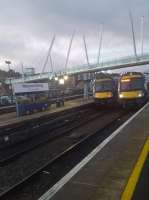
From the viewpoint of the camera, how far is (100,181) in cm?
741

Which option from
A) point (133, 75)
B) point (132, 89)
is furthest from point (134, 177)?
point (133, 75)

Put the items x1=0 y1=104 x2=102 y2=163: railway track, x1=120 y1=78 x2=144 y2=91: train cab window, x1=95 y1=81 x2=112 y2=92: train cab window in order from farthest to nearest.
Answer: x1=95 y1=81 x2=112 y2=92: train cab window → x1=120 y1=78 x2=144 y2=91: train cab window → x1=0 y1=104 x2=102 y2=163: railway track

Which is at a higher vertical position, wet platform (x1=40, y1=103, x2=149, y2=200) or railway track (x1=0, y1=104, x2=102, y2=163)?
wet platform (x1=40, y1=103, x2=149, y2=200)

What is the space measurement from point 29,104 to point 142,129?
1846 cm

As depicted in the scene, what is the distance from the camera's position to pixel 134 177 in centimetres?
754

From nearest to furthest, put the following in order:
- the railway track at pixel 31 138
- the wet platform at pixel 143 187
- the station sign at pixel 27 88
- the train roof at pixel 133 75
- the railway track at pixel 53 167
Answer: the wet platform at pixel 143 187 → the railway track at pixel 53 167 → the railway track at pixel 31 138 → the train roof at pixel 133 75 → the station sign at pixel 27 88

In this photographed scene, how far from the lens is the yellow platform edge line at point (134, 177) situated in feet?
21.0

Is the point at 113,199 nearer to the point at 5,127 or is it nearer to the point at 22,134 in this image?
the point at 22,134

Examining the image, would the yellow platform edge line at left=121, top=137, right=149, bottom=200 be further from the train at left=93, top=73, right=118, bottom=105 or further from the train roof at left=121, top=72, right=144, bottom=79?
the train at left=93, top=73, right=118, bottom=105

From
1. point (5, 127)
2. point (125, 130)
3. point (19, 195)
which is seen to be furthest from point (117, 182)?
point (5, 127)

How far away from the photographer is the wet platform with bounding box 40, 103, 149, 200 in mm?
6551

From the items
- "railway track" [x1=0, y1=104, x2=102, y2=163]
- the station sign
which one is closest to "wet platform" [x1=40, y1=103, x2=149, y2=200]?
"railway track" [x1=0, y1=104, x2=102, y2=163]

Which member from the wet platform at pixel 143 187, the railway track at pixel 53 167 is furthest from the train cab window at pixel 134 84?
the wet platform at pixel 143 187

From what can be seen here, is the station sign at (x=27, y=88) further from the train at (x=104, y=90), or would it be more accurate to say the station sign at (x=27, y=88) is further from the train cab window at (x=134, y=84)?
the train cab window at (x=134, y=84)
